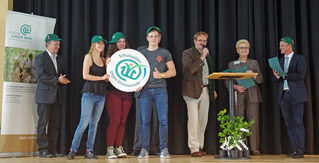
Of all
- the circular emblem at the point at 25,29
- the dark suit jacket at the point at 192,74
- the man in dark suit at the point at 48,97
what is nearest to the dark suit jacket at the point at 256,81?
the dark suit jacket at the point at 192,74

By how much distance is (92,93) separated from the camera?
388 centimetres

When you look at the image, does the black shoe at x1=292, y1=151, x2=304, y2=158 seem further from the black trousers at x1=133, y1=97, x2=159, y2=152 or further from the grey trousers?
the black trousers at x1=133, y1=97, x2=159, y2=152

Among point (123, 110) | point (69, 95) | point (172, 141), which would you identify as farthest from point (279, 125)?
point (69, 95)

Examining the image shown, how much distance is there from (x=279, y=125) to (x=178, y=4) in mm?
2320

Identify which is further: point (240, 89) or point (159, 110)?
point (240, 89)

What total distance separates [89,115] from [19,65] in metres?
1.26

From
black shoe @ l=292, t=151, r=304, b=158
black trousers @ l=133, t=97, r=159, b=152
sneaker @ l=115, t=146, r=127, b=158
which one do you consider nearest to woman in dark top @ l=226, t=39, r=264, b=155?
black shoe @ l=292, t=151, r=304, b=158

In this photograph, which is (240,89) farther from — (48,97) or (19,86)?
(19,86)

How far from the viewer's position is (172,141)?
15.5 ft

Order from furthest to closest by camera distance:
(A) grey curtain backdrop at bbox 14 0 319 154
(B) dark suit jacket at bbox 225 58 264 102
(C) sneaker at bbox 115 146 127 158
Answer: (A) grey curtain backdrop at bbox 14 0 319 154
(B) dark suit jacket at bbox 225 58 264 102
(C) sneaker at bbox 115 146 127 158

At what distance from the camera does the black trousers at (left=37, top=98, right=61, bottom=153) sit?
414cm

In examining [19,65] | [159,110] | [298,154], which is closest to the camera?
[159,110]

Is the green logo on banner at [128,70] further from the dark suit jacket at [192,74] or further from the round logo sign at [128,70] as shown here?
the dark suit jacket at [192,74]

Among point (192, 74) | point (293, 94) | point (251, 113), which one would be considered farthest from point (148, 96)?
point (293, 94)
